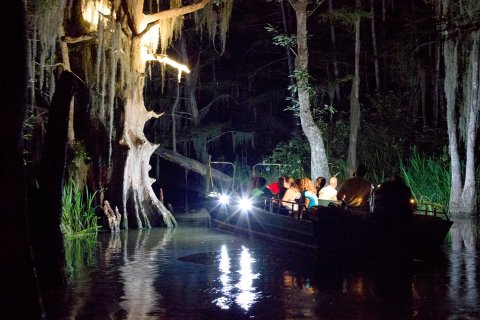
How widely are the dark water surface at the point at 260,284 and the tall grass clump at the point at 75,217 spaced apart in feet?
6.20

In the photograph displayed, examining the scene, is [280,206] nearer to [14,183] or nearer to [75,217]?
[75,217]

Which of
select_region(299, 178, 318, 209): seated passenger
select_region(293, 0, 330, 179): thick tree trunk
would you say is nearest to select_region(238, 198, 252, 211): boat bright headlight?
select_region(299, 178, 318, 209): seated passenger

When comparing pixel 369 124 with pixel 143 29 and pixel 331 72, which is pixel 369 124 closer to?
pixel 331 72

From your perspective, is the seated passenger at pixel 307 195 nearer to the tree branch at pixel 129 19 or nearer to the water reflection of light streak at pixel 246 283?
the water reflection of light streak at pixel 246 283

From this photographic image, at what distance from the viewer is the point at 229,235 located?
17.1 m

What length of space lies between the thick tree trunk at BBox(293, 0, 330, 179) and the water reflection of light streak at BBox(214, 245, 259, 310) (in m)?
8.51

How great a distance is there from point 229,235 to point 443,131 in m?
12.9

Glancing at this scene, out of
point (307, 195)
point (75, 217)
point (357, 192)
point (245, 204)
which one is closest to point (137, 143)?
point (75, 217)

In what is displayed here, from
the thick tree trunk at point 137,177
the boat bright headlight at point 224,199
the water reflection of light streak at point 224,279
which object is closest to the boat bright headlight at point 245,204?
the boat bright headlight at point 224,199

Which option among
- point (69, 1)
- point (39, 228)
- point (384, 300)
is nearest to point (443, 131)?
point (69, 1)

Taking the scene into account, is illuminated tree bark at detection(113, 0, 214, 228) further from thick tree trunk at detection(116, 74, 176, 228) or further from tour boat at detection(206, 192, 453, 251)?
tour boat at detection(206, 192, 453, 251)

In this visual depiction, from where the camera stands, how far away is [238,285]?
970 cm

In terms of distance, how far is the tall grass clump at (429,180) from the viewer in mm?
21578

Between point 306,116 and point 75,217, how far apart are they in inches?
339
